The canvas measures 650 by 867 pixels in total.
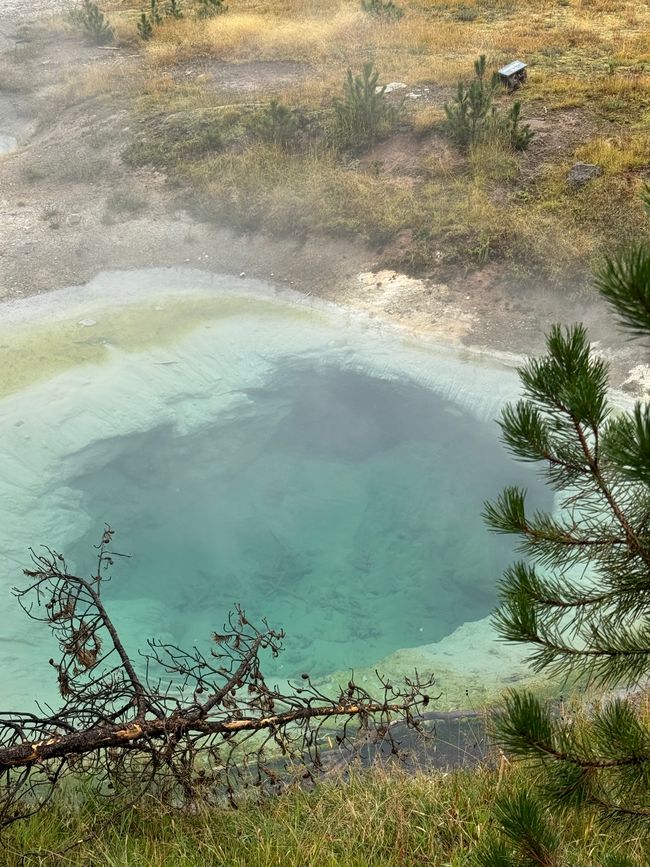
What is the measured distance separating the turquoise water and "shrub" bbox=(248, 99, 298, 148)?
4.56m

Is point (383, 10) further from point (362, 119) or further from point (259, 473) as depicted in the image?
point (259, 473)

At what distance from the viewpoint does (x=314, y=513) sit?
650cm

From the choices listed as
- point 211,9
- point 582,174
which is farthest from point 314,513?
point 211,9

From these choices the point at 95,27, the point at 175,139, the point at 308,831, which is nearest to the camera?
the point at 308,831

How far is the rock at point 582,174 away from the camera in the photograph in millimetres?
9586

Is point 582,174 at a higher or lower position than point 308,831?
higher

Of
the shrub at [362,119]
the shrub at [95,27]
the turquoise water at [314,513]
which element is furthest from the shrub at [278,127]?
the shrub at [95,27]

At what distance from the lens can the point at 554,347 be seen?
2.11 metres

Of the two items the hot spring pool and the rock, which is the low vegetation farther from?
the rock

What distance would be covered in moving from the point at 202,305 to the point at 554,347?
709 centimetres

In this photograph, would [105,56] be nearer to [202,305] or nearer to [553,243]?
[202,305]

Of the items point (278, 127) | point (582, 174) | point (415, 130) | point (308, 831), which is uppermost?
point (278, 127)

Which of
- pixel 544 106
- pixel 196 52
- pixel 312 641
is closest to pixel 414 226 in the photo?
pixel 544 106

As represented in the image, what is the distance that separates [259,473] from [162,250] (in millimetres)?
3995
